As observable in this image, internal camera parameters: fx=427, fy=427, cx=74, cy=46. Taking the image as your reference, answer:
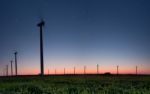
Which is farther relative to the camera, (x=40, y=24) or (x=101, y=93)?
(x=40, y=24)

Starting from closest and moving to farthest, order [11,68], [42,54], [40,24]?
[42,54] → [40,24] → [11,68]

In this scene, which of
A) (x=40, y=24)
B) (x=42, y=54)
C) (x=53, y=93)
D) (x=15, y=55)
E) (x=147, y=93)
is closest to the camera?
(x=147, y=93)

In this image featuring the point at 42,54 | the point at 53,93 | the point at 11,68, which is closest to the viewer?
the point at 53,93

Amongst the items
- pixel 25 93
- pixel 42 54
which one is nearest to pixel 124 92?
pixel 25 93

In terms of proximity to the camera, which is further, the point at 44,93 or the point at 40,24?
the point at 40,24

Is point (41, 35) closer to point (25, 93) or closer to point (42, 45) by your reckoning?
point (42, 45)

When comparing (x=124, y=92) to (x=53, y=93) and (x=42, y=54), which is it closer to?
(x=53, y=93)

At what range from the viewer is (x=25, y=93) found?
37.2 m

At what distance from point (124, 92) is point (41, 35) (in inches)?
2541

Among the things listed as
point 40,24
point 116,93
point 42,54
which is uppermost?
point 40,24

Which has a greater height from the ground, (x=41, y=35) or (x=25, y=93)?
(x=41, y=35)

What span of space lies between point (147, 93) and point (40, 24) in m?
77.4

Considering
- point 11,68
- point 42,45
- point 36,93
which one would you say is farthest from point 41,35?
point 11,68

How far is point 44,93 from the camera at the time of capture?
122 ft
